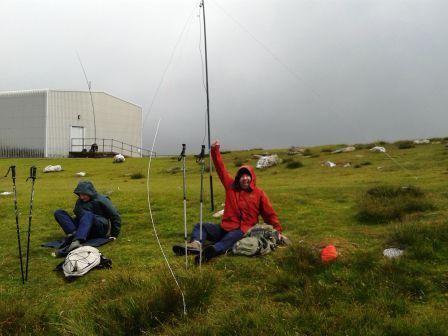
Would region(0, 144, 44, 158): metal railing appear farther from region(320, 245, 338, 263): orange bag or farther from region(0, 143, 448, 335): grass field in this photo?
region(320, 245, 338, 263): orange bag

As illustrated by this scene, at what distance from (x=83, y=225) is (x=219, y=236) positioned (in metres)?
2.65

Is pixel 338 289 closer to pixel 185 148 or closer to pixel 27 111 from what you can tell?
pixel 185 148

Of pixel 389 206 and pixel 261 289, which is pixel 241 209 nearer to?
pixel 261 289

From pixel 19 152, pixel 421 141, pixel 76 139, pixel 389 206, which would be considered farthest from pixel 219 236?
pixel 19 152

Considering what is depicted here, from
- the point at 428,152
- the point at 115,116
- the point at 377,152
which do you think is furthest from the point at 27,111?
the point at 428,152

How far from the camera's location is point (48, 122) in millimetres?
46719

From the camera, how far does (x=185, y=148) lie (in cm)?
609

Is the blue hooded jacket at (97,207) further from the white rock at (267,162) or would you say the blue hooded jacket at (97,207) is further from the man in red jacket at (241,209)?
the white rock at (267,162)

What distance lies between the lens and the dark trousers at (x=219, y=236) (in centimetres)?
740

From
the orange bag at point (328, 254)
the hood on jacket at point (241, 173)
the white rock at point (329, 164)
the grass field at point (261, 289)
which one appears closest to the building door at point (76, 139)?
the white rock at point (329, 164)

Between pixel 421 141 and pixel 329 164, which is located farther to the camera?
pixel 421 141

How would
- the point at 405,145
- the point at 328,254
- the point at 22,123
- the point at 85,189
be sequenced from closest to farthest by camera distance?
the point at 328,254 → the point at 85,189 → the point at 405,145 → the point at 22,123

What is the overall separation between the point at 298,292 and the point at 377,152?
23236 mm

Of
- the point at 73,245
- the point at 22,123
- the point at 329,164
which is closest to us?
the point at 73,245
